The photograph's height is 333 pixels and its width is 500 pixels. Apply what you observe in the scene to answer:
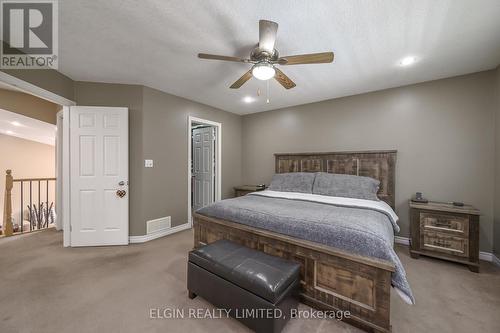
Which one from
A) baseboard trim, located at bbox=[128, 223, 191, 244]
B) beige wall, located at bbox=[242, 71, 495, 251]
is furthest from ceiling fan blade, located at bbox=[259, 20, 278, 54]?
baseboard trim, located at bbox=[128, 223, 191, 244]

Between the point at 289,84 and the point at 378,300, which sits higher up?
the point at 289,84

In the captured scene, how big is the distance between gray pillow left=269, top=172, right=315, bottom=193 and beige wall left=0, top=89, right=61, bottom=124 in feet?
14.5

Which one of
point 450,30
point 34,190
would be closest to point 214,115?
point 450,30

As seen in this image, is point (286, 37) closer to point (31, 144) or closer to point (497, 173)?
point (497, 173)

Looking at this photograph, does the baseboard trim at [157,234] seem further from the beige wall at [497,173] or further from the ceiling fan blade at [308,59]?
the beige wall at [497,173]

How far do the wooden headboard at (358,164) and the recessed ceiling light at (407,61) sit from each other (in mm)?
1274

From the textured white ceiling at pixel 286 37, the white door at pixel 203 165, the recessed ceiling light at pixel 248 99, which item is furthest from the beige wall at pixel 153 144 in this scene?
the recessed ceiling light at pixel 248 99

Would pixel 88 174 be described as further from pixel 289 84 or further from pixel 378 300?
pixel 378 300

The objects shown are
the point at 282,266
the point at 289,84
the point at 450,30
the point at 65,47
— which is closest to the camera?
the point at 282,266

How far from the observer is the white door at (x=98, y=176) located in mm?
2924

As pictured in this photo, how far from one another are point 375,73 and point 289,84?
1.37 m

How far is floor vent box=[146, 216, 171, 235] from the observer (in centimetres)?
322

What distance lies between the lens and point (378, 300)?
142 centimetres

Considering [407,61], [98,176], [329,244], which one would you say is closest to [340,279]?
[329,244]
